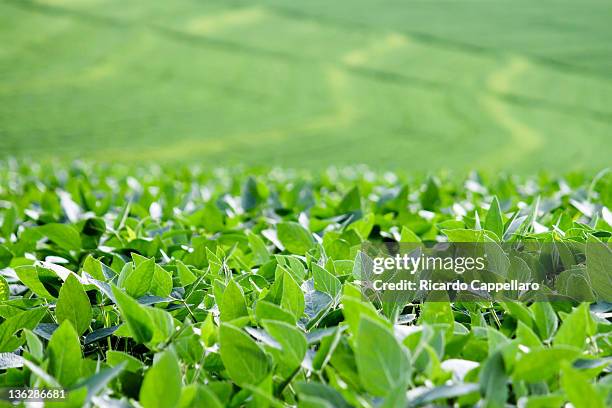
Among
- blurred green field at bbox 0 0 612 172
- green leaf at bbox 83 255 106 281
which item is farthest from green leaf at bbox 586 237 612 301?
blurred green field at bbox 0 0 612 172

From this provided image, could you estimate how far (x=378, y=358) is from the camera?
2.86ft

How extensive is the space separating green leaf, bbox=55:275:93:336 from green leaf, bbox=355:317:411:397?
1.91 feet

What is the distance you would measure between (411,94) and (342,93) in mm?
2999

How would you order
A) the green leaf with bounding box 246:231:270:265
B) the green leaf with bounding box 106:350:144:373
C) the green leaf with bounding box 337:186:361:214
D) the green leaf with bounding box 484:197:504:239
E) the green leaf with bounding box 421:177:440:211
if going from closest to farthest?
the green leaf with bounding box 106:350:144:373 → the green leaf with bounding box 484:197:504:239 → the green leaf with bounding box 246:231:270:265 → the green leaf with bounding box 337:186:361:214 → the green leaf with bounding box 421:177:440:211

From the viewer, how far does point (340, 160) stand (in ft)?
66.6

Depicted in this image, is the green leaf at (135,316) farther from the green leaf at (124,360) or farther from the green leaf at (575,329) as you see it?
the green leaf at (575,329)

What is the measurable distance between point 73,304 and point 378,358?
630mm

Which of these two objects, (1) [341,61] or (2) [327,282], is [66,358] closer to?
(2) [327,282]

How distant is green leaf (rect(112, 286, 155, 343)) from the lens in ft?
3.37

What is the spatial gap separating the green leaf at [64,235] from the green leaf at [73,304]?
2.23 ft

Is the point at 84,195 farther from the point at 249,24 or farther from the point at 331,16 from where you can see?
the point at 331,16

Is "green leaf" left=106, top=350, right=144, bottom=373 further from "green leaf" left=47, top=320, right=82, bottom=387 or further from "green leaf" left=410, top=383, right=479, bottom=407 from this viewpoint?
"green leaf" left=410, top=383, right=479, bottom=407

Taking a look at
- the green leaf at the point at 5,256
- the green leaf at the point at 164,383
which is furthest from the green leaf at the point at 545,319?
the green leaf at the point at 5,256

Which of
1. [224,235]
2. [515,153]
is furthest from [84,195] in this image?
[515,153]
